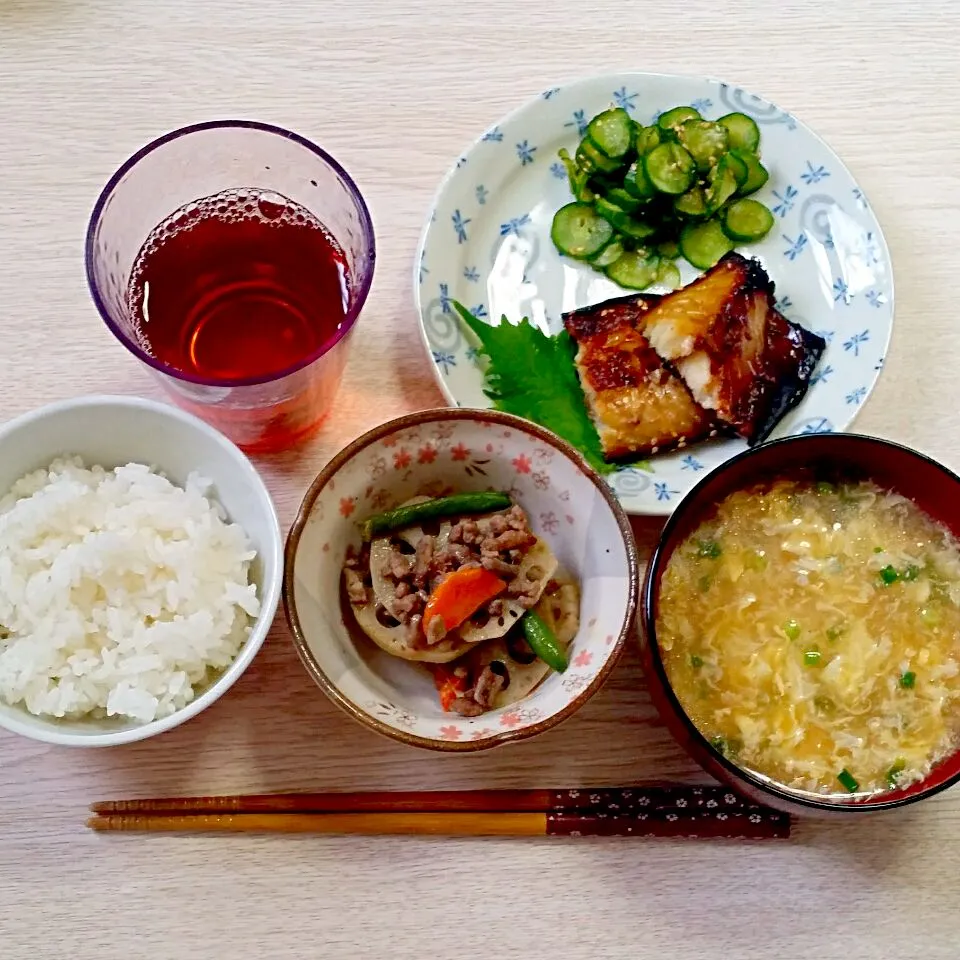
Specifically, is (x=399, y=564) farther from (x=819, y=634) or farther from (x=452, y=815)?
(x=819, y=634)

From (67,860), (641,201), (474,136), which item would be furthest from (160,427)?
(641,201)

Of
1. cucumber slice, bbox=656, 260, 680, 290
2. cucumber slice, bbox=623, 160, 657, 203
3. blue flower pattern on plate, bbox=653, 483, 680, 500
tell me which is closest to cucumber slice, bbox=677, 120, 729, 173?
cucumber slice, bbox=623, 160, 657, 203

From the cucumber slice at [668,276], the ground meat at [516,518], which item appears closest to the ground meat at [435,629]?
the ground meat at [516,518]

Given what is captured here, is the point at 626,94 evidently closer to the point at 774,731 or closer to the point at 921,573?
the point at 921,573

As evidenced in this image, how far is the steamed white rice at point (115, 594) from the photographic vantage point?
1723 mm

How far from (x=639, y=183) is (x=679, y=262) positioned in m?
0.20

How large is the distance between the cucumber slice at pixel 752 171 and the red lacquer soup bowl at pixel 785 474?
755 mm

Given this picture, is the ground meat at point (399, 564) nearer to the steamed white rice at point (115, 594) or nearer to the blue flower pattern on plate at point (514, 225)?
the steamed white rice at point (115, 594)

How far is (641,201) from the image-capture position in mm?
2268

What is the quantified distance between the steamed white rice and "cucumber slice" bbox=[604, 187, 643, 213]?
1.14 meters

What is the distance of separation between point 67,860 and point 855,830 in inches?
61.6

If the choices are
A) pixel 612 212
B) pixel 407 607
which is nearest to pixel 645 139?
pixel 612 212

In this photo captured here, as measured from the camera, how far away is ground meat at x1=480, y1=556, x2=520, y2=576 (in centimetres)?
179

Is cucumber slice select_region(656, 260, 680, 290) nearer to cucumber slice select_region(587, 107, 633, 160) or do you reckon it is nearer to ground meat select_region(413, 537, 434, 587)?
cucumber slice select_region(587, 107, 633, 160)
